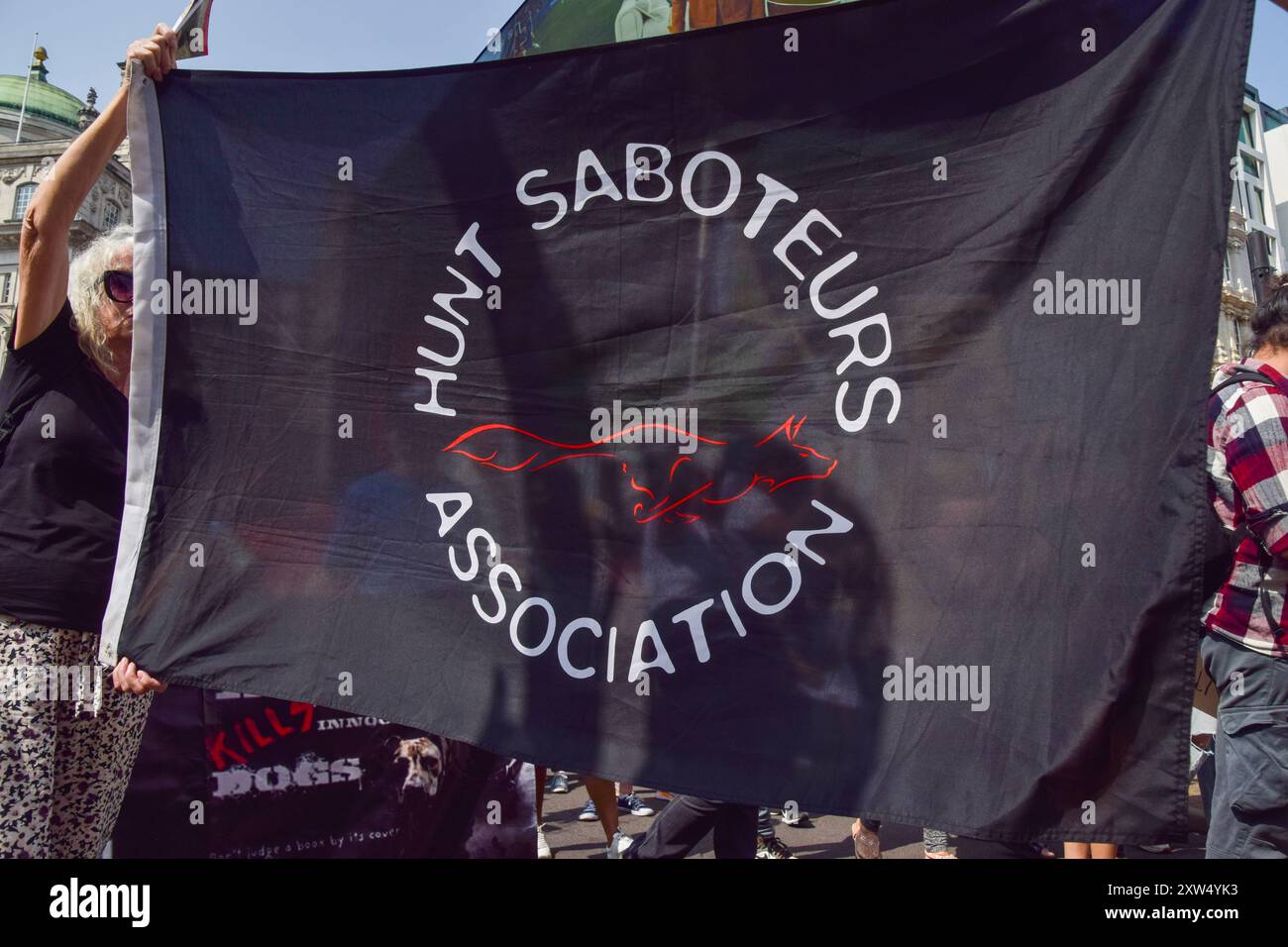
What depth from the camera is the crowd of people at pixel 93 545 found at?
234cm

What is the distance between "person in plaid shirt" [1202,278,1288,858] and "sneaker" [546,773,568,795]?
18.9ft

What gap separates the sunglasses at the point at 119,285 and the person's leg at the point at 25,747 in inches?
35.7

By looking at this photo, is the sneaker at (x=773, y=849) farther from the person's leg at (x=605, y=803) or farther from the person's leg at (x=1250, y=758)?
the person's leg at (x=1250, y=758)

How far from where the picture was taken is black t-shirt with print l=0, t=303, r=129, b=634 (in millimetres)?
2357

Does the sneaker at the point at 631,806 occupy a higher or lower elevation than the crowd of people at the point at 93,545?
lower

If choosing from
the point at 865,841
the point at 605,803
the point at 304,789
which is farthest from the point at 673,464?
the point at 865,841

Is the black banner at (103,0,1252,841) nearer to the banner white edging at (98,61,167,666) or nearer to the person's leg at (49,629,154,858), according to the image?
the banner white edging at (98,61,167,666)

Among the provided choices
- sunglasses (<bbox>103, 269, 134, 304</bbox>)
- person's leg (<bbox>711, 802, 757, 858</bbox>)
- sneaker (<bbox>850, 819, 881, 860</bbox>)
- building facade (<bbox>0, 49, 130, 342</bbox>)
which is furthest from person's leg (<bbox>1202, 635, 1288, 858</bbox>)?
building facade (<bbox>0, 49, 130, 342</bbox>)

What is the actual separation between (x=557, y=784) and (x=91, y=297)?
6.03 metres

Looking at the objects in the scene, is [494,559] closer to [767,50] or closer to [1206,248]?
[767,50]

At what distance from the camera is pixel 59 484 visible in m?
2.44

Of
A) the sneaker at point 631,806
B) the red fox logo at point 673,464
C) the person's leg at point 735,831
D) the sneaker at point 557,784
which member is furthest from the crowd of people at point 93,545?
the sneaker at point 557,784

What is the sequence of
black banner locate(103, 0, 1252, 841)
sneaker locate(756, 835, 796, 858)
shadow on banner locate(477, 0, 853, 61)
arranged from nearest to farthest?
black banner locate(103, 0, 1252, 841)
sneaker locate(756, 835, 796, 858)
shadow on banner locate(477, 0, 853, 61)

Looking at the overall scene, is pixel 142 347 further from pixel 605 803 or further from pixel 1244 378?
pixel 605 803
